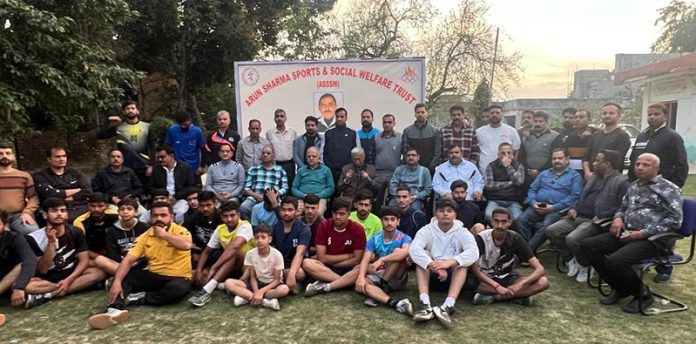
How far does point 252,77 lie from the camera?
8781 mm

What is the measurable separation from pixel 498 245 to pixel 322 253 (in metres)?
1.76

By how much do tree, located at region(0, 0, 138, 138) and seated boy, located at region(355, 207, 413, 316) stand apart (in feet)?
17.7

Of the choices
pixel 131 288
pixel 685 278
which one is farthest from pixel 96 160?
pixel 685 278

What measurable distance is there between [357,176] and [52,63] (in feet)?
16.6

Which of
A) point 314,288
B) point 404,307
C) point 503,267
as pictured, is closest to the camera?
point 404,307

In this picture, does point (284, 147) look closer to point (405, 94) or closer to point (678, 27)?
point (405, 94)

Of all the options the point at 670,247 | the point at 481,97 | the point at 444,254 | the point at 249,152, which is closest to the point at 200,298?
the point at 444,254

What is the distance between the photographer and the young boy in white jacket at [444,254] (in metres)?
4.04

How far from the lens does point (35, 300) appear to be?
4.34m

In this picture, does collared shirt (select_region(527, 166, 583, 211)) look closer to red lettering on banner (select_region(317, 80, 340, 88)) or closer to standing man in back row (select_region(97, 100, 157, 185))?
red lettering on banner (select_region(317, 80, 340, 88))

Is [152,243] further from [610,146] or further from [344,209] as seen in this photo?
[610,146]

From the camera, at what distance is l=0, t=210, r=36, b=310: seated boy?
4.24 metres

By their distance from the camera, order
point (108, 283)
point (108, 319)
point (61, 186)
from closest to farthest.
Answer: point (108, 319), point (108, 283), point (61, 186)

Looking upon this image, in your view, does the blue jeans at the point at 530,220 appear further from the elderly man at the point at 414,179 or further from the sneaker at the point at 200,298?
the sneaker at the point at 200,298
